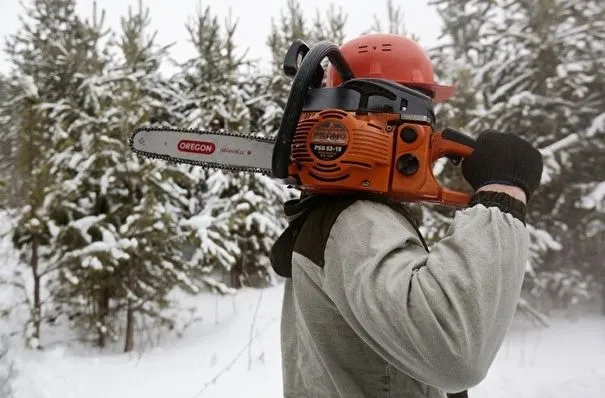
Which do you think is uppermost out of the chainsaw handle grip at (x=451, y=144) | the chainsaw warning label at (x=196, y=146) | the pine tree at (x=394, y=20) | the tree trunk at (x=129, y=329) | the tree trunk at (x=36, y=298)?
the pine tree at (x=394, y=20)

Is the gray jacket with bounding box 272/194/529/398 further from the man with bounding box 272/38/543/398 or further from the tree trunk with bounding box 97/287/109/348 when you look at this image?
the tree trunk with bounding box 97/287/109/348

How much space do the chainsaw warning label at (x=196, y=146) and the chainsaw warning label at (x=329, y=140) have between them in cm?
50

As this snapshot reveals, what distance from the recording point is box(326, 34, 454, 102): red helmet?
4.04 feet

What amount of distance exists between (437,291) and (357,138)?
15.5 inches

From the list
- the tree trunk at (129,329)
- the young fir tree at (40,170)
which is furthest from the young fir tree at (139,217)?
the young fir tree at (40,170)

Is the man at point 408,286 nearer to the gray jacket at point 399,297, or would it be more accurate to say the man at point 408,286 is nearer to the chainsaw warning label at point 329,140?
the gray jacket at point 399,297

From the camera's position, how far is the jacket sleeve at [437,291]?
0.78 m

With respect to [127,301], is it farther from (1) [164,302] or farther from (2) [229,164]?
(2) [229,164]

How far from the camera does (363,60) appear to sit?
124 centimetres

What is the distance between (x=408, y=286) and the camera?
807 mm

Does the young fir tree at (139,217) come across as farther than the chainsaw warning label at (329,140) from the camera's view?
Yes

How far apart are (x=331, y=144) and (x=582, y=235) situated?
694 cm

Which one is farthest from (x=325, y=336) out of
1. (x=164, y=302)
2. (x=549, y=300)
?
(x=549, y=300)

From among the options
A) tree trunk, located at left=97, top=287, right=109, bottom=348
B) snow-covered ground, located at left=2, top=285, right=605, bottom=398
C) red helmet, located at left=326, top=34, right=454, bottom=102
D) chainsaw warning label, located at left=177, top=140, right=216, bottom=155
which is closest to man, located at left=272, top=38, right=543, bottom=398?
red helmet, located at left=326, top=34, right=454, bottom=102
